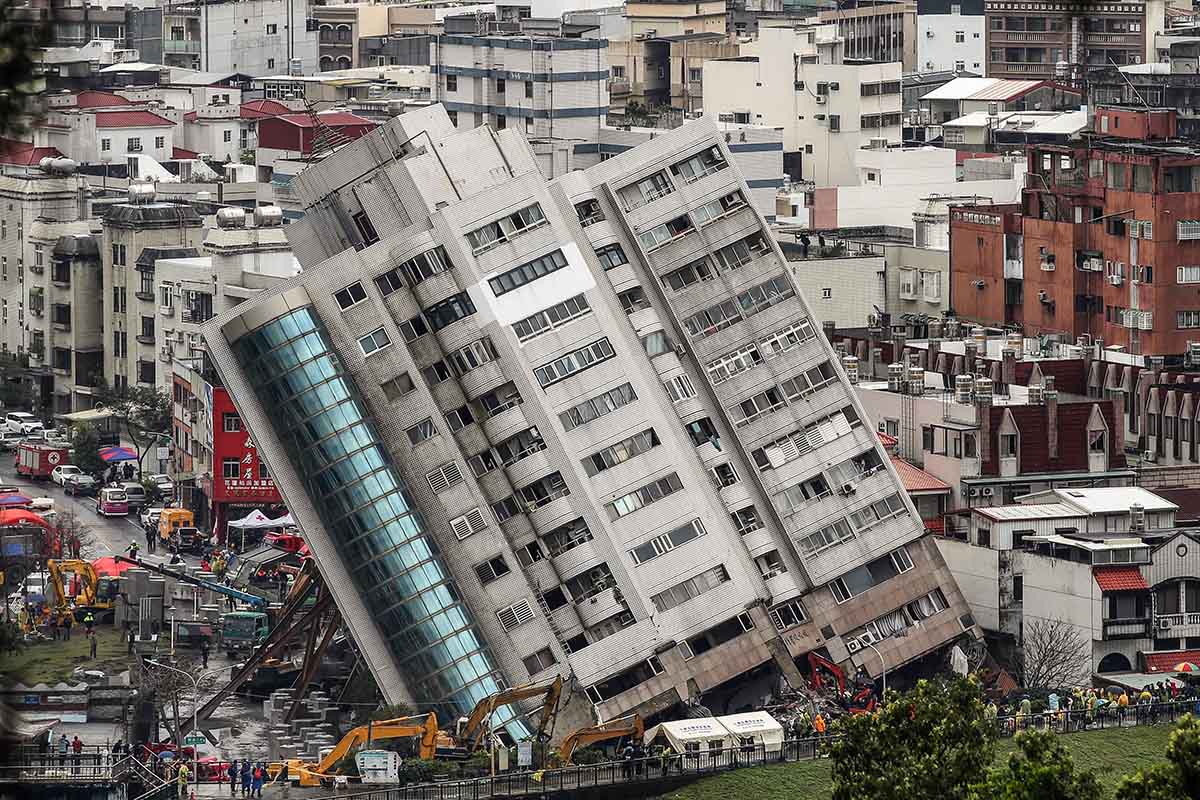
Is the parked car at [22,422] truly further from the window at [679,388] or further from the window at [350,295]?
the window at [679,388]

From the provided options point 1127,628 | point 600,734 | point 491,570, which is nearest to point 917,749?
point 600,734

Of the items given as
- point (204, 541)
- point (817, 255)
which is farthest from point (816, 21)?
point (204, 541)

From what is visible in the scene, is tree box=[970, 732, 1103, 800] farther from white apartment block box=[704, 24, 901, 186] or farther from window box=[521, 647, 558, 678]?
white apartment block box=[704, 24, 901, 186]

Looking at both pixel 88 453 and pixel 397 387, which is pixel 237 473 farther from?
pixel 397 387

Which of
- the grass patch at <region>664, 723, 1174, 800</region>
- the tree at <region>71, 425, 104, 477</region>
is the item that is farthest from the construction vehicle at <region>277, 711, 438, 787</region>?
the tree at <region>71, 425, 104, 477</region>

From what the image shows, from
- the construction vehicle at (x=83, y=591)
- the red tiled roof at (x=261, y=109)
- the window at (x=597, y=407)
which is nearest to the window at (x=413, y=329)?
the window at (x=597, y=407)

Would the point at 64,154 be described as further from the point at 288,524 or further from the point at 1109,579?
the point at 1109,579

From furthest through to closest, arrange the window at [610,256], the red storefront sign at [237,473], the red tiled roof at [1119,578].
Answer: the red storefront sign at [237,473] → the window at [610,256] → the red tiled roof at [1119,578]
